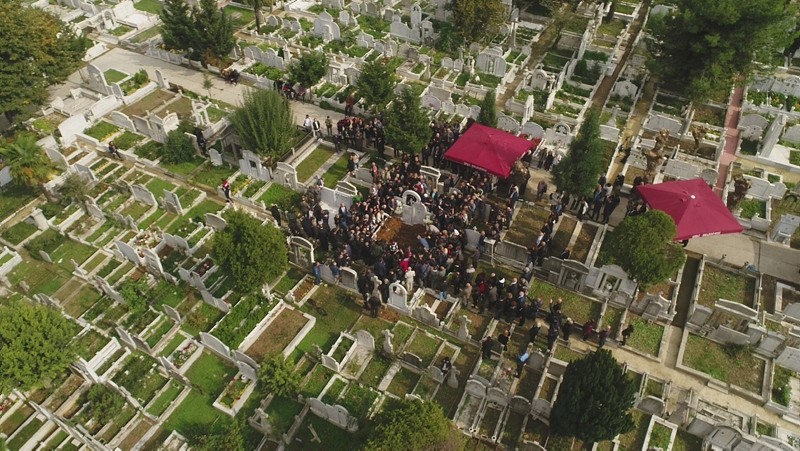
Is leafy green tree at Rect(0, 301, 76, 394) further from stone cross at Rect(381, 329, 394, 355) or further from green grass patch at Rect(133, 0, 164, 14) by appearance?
green grass patch at Rect(133, 0, 164, 14)

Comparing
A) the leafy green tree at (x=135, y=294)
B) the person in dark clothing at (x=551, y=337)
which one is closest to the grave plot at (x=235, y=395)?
the leafy green tree at (x=135, y=294)

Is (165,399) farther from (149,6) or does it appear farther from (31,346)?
(149,6)

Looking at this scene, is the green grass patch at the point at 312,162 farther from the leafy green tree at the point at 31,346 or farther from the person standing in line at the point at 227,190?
the leafy green tree at the point at 31,346

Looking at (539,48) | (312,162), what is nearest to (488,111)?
(312,162)

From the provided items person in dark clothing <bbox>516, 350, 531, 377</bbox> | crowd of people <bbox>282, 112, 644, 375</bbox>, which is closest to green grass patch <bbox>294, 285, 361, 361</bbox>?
crowd of people <bbox>282, 112, 644, 375</bbox>

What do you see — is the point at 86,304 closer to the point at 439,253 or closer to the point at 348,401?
the point at 348,401
